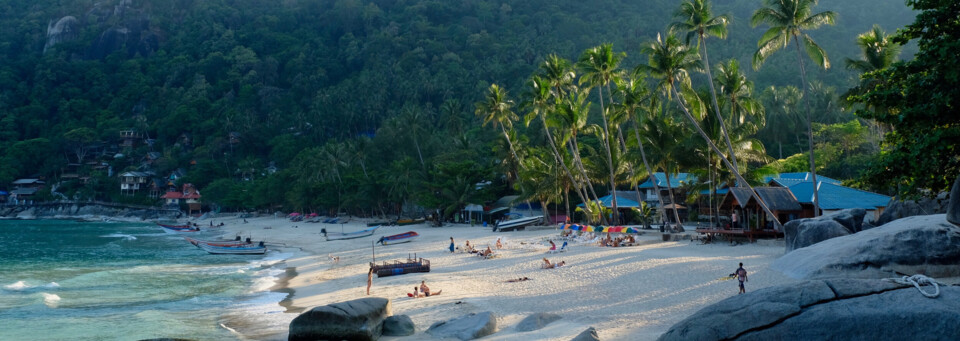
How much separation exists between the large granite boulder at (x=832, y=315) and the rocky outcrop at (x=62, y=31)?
609ft

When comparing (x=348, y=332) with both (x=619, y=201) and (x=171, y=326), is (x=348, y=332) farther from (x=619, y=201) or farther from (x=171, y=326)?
(x=619, y=201)

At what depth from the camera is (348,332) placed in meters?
13.4

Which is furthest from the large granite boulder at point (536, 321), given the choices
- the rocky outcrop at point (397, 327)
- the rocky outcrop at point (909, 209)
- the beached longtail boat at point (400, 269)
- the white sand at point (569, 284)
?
the rocky outcrop at point (909, 209)

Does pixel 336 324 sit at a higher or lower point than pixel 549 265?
lower

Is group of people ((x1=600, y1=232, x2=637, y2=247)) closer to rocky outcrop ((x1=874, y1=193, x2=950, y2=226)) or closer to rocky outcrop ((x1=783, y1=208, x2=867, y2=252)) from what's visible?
rocky outcrop ((x1=783, y1=208, x2=867, y2=252))

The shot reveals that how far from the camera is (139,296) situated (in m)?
22.9

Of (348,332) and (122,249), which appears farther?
(122,249)

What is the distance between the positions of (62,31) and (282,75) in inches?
2524

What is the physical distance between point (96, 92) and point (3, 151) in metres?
24.9

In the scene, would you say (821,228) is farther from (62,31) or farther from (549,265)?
(62,31)

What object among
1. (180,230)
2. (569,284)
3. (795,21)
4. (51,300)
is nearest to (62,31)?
(180,230)

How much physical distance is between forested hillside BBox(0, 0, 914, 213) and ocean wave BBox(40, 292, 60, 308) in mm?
49646

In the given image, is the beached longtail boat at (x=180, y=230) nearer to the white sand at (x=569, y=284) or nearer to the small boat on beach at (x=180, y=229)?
the small boat on beach at (x=180, y=229)

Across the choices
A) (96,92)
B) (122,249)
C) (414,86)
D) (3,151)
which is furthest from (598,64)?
(96,92)
